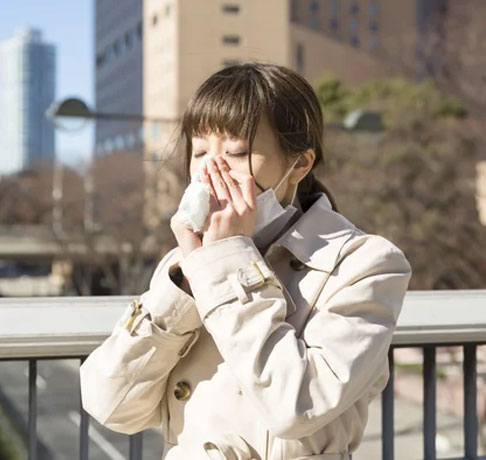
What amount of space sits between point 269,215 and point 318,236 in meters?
0.11

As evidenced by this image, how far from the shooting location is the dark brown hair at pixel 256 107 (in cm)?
173

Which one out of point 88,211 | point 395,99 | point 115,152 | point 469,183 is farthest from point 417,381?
point 115,152

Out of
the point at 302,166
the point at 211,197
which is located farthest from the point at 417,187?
the point at 211,197

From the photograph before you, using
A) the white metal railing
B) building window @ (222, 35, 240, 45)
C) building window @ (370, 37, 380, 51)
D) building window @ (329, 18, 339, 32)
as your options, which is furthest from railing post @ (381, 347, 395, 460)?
building window @ (329, 18, 339, 32)

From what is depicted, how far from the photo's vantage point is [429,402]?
8.61 feet

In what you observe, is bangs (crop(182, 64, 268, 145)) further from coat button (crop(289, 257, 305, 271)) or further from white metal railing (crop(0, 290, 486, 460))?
white metal railing (crop(0, 290, 486, 460))

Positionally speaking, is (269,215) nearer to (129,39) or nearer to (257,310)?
(257,310)

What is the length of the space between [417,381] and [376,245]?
20.6 metres

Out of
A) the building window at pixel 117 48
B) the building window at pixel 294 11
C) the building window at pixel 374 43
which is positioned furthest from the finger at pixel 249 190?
the building window at pixel 117 48

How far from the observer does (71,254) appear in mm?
32875

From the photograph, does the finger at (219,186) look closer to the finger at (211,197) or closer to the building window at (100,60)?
the finger at (211,197)

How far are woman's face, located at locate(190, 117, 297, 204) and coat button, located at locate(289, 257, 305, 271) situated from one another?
14 cm

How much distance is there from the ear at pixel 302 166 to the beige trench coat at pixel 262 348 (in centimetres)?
7

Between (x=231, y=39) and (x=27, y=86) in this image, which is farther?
(x=27, y=86)
